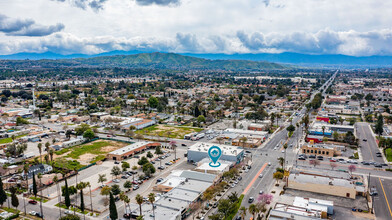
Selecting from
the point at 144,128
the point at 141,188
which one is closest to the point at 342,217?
the point at 141,188

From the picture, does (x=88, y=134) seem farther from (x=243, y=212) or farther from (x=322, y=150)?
(x=322, y=150)

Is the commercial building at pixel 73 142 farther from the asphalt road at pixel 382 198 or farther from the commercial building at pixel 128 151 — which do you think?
the asphalt road at pixel 382 198

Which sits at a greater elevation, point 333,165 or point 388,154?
point 388,154

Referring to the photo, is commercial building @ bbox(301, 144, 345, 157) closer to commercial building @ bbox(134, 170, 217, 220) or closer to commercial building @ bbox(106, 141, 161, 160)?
commercial building @ bbox(134, 170, 217, 220)

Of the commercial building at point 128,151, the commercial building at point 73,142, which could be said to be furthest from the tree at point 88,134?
the commercial building at point 128,151

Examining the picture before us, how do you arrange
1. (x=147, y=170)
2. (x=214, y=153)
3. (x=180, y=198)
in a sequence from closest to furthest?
(x=180, y=198), (x=147, y=170), (x=214, y=153)

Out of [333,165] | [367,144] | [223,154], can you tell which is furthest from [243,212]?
[367,144]

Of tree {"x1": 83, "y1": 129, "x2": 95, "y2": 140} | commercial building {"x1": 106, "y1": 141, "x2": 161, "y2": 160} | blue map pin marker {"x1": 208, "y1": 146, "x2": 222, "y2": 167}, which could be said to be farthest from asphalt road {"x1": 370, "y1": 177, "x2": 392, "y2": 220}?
tree {"x1": 83, "y1": 129, "x2": 95, "y2": 140}

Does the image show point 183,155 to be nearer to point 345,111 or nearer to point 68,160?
point 68,160
